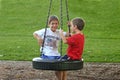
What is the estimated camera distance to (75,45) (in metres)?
7.60

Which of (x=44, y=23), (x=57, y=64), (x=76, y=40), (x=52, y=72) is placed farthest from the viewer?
(x=44, y=23)

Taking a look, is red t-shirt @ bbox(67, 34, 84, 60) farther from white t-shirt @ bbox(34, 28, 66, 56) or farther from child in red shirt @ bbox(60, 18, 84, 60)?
white t-shirt @ bbox(34, 28, 66, 56)

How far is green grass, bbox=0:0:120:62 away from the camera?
16783mm

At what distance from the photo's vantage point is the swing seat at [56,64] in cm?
705

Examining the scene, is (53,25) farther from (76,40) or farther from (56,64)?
(56,64)

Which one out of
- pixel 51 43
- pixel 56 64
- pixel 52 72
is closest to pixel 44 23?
pixel 52 72

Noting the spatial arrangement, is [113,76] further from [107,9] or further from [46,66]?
[107,9]

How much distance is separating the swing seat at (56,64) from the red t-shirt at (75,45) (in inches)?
11.2

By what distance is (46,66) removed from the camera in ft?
23.3

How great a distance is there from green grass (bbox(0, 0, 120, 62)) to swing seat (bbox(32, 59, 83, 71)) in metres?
7.91

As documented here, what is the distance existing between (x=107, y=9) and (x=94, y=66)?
1823cm

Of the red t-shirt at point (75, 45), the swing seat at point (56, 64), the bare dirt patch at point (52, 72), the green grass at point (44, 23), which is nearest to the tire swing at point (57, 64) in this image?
the swing seat at point (56, 64)

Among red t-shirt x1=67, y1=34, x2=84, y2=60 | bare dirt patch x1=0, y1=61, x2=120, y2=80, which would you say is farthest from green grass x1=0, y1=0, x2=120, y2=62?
red t-shirt x1=67, y1=34, x2=84, y2=60

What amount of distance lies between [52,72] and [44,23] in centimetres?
1599
